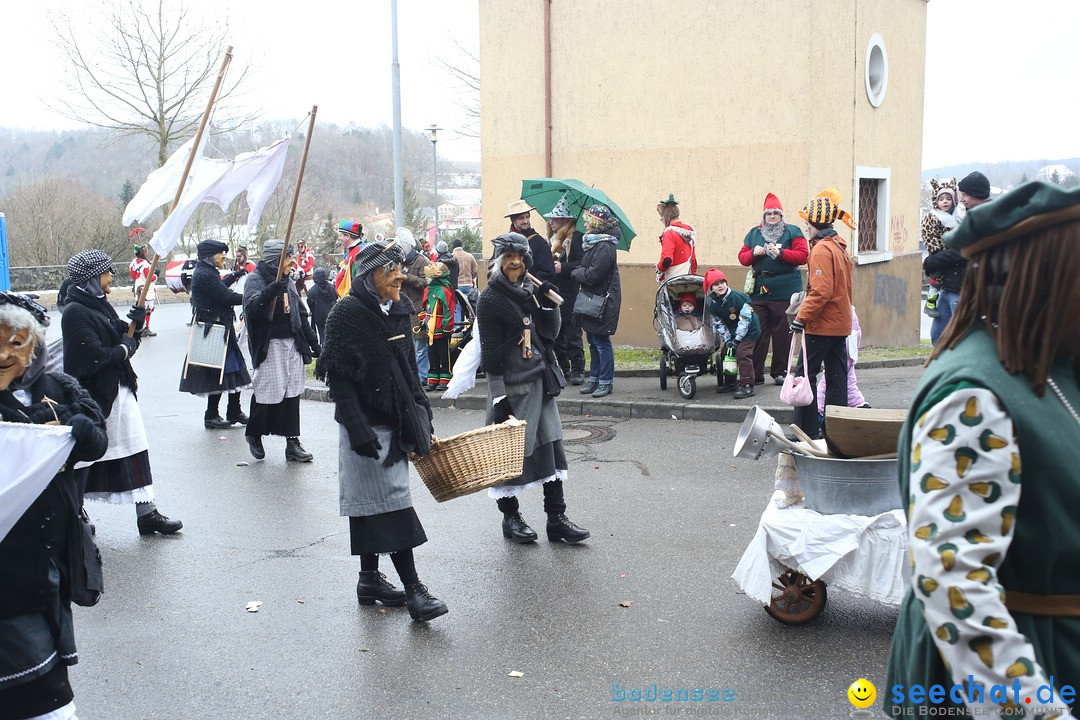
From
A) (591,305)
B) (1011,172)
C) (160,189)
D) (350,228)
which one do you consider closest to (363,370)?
(160,189)

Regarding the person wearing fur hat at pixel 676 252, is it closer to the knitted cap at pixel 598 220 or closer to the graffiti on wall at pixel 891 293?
the knitted cap at pixel 598 220

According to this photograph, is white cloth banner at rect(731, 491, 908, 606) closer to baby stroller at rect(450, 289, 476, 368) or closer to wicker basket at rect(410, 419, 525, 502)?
wicker basket at rect(410, 419, 525, 502)

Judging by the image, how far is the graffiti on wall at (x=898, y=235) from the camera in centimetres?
1744

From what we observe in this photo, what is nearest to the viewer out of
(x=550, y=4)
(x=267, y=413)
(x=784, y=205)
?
(x=267, y=413)

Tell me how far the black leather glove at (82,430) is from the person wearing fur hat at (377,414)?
172 cm

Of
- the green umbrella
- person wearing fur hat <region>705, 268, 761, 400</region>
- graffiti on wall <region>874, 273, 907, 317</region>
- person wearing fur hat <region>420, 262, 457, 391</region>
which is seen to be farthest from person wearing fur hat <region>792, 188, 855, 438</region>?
graffiti on wall <region>874, 273, 907, 317</region>

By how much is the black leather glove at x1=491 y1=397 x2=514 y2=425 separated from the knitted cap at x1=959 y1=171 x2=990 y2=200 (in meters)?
4.56

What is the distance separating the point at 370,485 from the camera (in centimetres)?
551

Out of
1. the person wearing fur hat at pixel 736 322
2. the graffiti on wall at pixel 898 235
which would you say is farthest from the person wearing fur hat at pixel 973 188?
the graffiti on wall at pixel 898 235

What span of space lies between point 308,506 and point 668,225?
5.88 m

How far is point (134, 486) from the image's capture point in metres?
7.16

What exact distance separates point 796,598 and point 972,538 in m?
3.24

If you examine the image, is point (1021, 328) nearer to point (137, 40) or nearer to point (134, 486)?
point (134, 486)

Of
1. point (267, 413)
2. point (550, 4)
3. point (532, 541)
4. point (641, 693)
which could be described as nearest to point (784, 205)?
point (550, 4)
